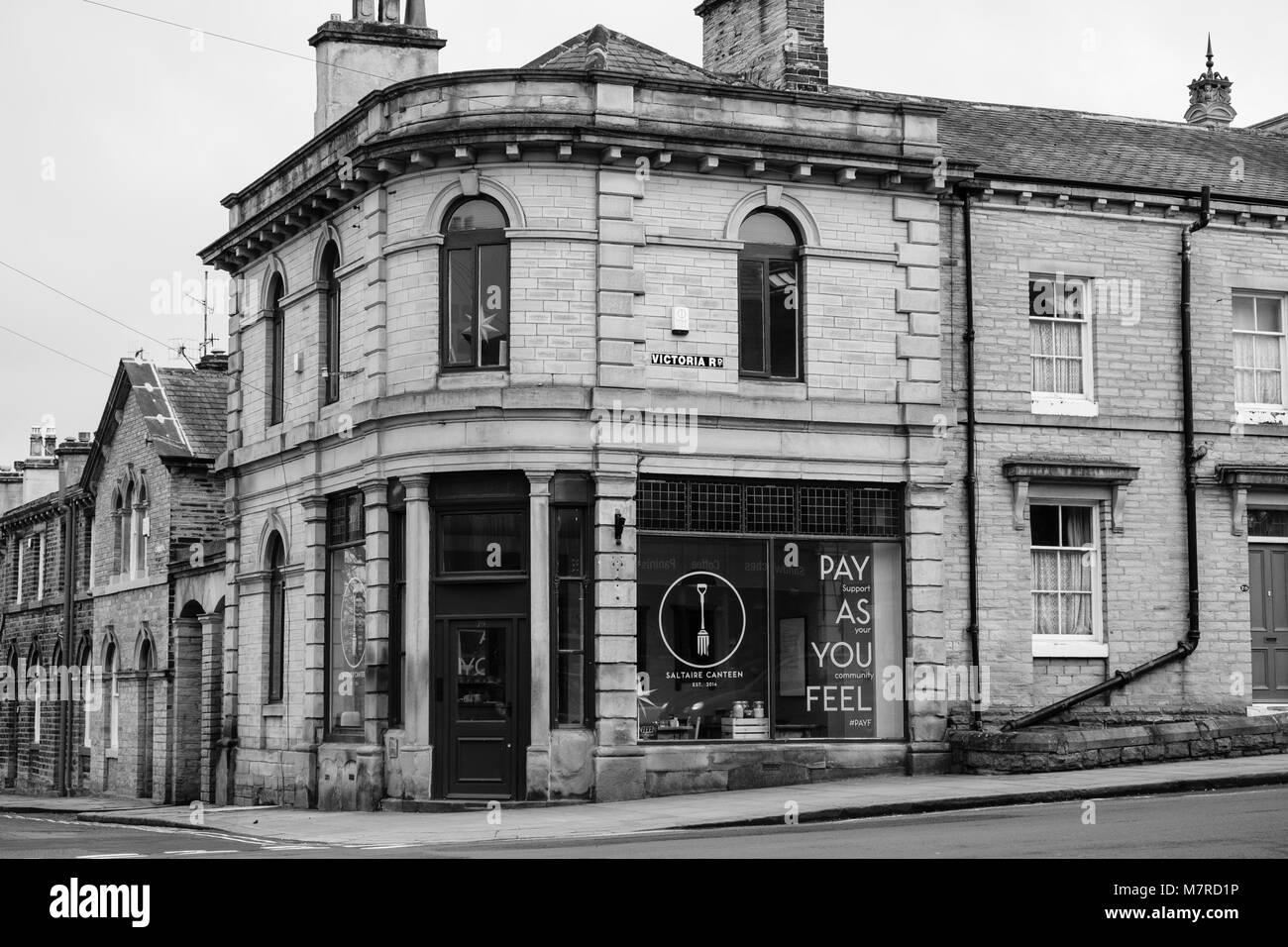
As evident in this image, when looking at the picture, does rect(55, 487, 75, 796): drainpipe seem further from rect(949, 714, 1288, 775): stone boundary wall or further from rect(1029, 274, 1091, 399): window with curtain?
rect(1029, 274, 1091, 399): window with curtain

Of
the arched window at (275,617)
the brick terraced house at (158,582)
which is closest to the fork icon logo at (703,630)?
the arched window at (275,617)

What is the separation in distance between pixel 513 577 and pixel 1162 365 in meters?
10.4

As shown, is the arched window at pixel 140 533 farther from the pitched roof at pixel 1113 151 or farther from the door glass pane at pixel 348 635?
the pitched roof at pixel 1113 151

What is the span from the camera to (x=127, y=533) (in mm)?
37500

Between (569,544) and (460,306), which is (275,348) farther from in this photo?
(569,544)

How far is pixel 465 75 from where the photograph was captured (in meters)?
23.0

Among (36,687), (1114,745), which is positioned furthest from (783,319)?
(36,687)

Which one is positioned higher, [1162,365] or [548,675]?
[1162,365]

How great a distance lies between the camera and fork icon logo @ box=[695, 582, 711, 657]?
2308 cm

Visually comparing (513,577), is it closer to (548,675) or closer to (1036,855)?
(548,675)

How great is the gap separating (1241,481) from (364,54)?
48.6ft

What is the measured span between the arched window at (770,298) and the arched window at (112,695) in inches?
751

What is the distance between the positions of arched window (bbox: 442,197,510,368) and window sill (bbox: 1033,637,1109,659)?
8.62 meters
